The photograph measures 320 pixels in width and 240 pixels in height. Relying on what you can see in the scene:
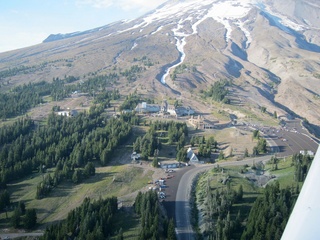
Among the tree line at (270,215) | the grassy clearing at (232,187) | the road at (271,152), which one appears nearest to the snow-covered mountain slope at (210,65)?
the road at (271,152)

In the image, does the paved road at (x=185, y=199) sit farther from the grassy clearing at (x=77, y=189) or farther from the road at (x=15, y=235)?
the road at (x=15, y=235)

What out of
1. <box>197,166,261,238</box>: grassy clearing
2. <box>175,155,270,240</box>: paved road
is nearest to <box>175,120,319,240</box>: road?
<box>175,155,270,240</box>: paved road

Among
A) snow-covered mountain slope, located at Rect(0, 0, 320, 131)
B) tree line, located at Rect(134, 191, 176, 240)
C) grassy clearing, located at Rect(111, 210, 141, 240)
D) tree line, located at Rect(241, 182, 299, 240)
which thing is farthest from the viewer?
snow-covered mountain slope, located at Rect(0, 0, 320, 131)

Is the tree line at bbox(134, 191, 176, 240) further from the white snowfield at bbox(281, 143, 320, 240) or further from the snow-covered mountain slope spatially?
the snow-covered mountain slope

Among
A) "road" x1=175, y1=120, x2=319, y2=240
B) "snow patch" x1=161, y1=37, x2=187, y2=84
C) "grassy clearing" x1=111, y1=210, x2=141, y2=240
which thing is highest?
"snow patch" x1=161, y1=37, x2=187, y2=84

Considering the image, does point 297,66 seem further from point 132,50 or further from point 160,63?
point 132,50

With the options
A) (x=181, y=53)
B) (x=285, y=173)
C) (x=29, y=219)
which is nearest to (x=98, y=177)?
(x=29, y=219)
